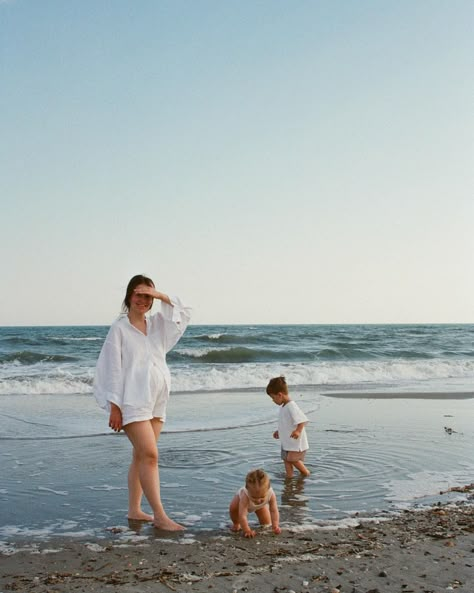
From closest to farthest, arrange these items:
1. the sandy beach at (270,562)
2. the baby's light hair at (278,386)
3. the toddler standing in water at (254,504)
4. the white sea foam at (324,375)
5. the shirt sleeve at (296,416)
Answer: the sandy beach at (270,562) < the toddler standing in water at (254,504) < the shirt sleeve at (296,416) < the baby's light hair at (278,386) < the white sea foam at (324,375)

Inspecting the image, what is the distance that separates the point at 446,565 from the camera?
156 inches

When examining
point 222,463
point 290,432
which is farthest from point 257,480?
point 222,463

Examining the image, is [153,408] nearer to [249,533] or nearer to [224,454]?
[249,533]

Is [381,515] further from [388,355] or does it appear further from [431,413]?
[388,355]

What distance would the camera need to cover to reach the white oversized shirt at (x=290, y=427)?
22.4 feet

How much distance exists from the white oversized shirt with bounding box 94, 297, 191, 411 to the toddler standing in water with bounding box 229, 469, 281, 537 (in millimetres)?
953

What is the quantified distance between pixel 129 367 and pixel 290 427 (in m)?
2.61

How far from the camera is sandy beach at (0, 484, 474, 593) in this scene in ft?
12.0

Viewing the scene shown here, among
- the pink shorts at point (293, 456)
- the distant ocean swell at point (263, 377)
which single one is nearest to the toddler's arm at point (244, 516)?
the pink shorts at point (293, 456)

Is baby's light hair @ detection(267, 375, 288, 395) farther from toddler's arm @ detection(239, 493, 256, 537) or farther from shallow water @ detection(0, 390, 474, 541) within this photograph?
toddler's arm @ detection(239, 493, 256, 537)

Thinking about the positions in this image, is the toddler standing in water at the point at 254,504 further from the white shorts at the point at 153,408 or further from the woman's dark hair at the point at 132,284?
the woman's dark hair at the point at 132,284

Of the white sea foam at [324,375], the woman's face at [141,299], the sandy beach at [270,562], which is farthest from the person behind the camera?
the white sea foam at [324,375]

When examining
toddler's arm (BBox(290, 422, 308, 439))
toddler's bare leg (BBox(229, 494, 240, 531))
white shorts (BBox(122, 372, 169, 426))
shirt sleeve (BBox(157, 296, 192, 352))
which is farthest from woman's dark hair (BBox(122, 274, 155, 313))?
toddler's arm (BBox(290, 422, 308, 439))

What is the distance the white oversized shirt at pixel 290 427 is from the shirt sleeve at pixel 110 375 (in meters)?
2.59
